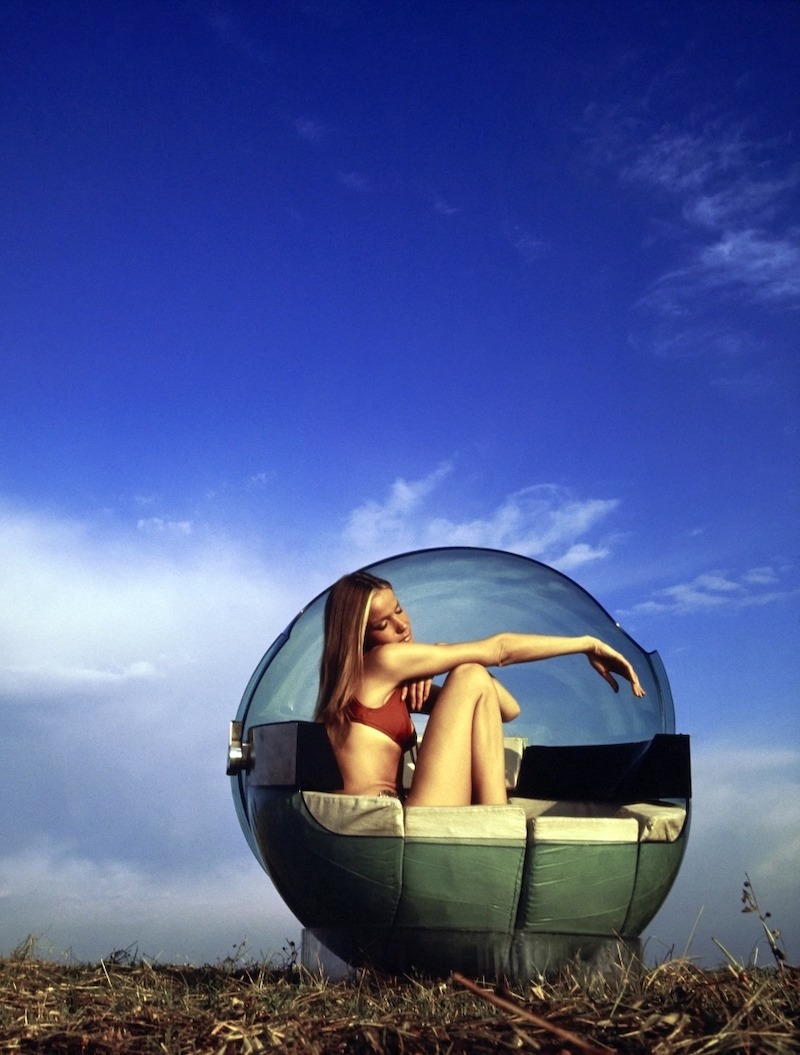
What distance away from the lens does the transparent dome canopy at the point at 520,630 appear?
4465 mm

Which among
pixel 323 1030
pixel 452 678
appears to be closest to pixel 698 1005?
pixel 323 1030

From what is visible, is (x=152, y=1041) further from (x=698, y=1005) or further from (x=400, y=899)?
(x=698, y=1005)

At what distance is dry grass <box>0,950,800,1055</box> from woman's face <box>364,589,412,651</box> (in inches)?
49.8

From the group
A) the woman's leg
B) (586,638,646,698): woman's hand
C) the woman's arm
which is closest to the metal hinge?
the woman's arm

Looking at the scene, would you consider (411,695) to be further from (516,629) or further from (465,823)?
(465,823)

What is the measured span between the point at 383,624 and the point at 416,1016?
1.63 meters

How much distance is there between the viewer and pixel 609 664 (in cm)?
452

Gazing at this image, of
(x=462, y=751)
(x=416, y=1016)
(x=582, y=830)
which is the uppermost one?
(x=462, y=751)

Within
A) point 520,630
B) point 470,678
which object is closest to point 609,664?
point 520,630

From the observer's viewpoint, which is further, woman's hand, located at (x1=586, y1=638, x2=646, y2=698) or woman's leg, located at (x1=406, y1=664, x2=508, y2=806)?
woman's hand, located at (x1=586, y1=638, x2=646, y2=698)

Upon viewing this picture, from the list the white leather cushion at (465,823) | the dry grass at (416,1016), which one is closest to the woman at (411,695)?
the white leather cushion at (465,823)

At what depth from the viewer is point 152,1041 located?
3014 millimetres

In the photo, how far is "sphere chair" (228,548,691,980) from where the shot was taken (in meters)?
3.88

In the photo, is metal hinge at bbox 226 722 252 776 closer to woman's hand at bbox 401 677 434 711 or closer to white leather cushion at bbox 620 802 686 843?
woman's hand at bbox 401 677 434 711
